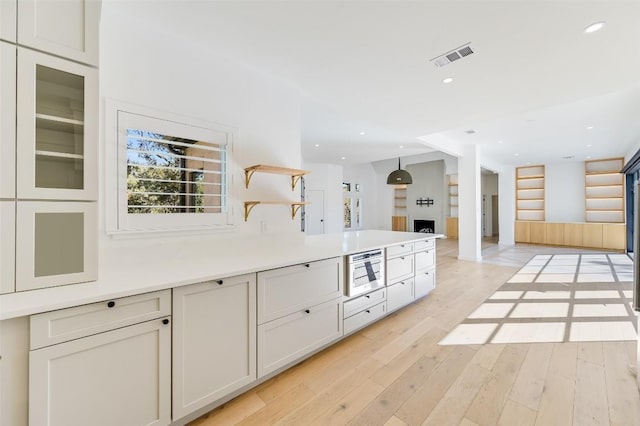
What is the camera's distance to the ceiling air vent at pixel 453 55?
2.32 metres

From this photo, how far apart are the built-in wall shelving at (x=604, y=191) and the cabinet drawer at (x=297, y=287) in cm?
1053

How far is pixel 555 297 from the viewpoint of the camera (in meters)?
3.93

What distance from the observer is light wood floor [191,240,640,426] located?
67.4 inches

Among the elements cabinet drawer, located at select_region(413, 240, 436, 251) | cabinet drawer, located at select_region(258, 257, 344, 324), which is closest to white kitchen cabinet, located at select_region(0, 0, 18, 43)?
cabinet drawer, located at select_region(258, 257, 344, 324)

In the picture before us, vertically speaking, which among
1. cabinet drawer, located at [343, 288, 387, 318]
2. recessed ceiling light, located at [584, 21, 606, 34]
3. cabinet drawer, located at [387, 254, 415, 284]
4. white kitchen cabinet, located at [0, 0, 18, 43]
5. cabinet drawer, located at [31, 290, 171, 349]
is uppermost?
recessed ceiling light, located at [584, 21, 606, 34]

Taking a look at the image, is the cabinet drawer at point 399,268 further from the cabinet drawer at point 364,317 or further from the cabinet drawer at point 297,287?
the cabinet drawer at point 297,287

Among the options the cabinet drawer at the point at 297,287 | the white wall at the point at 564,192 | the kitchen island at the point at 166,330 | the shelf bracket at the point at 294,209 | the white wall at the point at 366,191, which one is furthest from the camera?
the white wall at the point at 366,191

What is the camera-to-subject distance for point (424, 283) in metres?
3.77

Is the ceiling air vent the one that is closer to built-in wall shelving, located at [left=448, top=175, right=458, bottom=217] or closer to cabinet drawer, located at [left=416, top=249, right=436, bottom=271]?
cabinet drawer, located at [left=416, top=249, right=436, bottom=271]

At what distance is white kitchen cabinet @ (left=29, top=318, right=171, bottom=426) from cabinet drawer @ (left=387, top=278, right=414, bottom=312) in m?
2.29

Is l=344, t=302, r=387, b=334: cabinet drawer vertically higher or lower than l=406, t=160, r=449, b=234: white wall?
lower

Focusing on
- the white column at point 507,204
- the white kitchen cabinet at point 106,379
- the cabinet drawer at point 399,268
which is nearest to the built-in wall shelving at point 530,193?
the white column at point 507,204

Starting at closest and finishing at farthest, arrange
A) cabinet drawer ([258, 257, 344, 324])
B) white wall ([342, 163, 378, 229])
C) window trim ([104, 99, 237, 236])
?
1. window trim ([104, 99, 237, 236])
2. cabinet drawer ([258, 257, 344, 324])
3. white wall ([342, 163, 378, 229])

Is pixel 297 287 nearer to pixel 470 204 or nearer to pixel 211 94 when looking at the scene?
pixel 211 94
